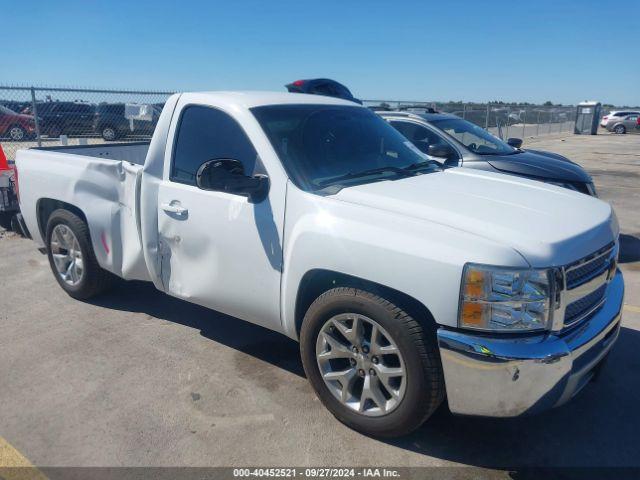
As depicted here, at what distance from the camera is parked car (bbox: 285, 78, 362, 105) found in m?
5.10

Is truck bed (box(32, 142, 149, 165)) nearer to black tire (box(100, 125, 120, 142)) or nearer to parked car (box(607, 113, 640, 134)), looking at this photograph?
black tire (box(100, 125, 120, 142))

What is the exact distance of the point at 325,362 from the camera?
119 inches

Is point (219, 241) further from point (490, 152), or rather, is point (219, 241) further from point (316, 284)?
point (490, 152)

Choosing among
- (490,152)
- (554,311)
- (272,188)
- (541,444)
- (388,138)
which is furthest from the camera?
(490,152)

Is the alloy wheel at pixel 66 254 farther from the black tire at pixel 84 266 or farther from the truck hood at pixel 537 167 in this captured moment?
the truck hood at pixel 537 167

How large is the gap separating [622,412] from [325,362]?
188cm

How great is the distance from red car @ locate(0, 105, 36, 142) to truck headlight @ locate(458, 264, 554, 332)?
15.5 meters

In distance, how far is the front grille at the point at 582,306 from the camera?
2637 mm

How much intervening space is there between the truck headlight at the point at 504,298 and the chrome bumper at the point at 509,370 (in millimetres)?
71

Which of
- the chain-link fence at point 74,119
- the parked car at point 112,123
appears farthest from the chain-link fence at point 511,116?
the parked car at point 112,123

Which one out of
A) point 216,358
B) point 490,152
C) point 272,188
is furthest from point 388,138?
point 490,152

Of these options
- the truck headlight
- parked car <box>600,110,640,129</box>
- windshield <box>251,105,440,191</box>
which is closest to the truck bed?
windshield <box>251,105,440,191</box>

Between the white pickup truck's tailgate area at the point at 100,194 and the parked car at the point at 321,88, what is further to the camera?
the parked car at the point at 321,88

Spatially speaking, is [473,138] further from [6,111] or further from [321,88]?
[6,111]
